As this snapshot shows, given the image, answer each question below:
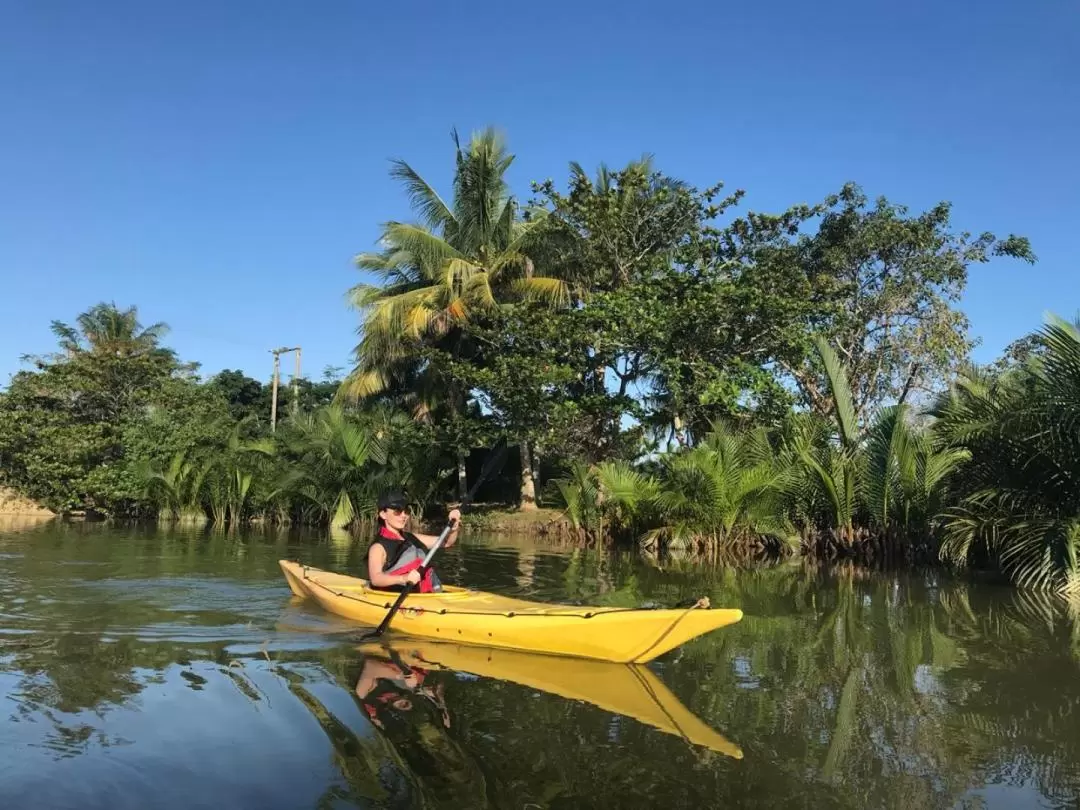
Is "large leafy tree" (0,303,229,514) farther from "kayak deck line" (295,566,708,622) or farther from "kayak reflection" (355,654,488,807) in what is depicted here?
"kayak reflection" (355,654,488,807)

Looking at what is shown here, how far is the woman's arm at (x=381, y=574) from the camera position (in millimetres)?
8000

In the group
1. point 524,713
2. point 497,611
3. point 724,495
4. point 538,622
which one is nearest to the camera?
point 524,713

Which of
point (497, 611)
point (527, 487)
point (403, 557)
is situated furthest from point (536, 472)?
point (497, 611)

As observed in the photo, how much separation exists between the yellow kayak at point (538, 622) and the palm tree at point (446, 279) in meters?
15.4

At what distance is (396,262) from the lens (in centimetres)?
2569

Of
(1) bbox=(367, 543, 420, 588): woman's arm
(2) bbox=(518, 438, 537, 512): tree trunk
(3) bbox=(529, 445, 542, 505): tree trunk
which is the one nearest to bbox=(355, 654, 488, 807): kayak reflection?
(1) bbox=(367, 543, 420, 588): woman's arm

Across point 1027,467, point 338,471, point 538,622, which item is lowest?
point 538,622

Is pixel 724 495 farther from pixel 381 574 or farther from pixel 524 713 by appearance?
pixel 524 713

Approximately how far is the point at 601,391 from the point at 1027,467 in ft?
41.2

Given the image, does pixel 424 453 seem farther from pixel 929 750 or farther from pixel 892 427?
pixel 929 750

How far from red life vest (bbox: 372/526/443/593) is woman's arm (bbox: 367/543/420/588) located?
28 mm

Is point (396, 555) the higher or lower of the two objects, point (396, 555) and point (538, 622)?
the higher

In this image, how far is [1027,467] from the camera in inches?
446

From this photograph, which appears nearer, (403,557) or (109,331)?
(403,557)
